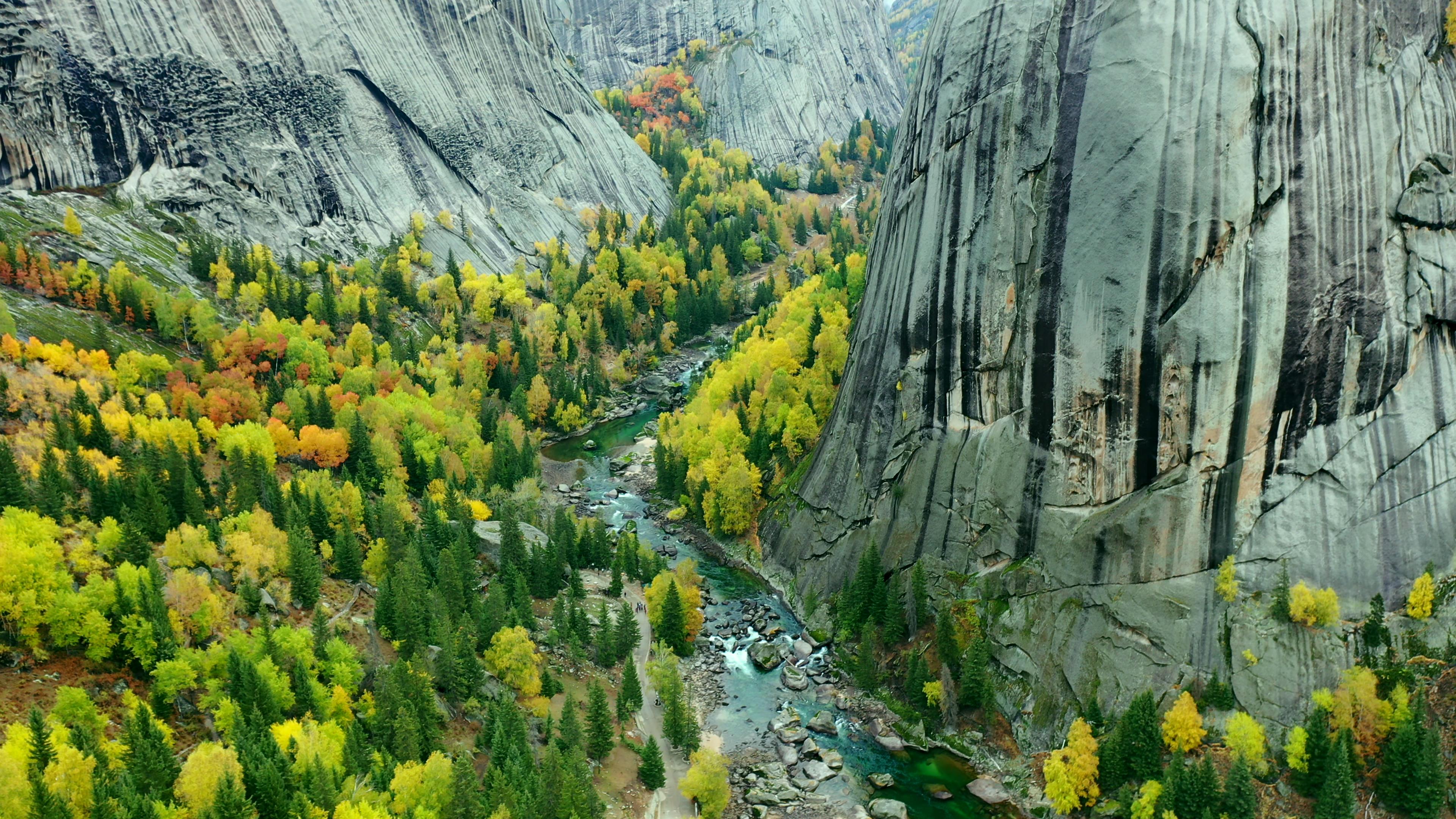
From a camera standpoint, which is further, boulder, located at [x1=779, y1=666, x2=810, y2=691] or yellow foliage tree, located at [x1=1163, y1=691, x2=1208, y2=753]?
boulder, located at [x1=779, y1=666, x2=810, y2=691]

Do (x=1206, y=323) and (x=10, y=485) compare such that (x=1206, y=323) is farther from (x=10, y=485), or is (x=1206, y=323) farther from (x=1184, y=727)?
(x=10, y=485)

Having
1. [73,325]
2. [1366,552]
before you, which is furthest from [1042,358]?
[73,325]

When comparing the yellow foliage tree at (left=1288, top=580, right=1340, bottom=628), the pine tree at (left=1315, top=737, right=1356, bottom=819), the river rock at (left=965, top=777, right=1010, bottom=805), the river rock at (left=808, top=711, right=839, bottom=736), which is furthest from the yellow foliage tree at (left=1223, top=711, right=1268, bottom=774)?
the river rock at (left=808, top=711, right=839, bottom=736)

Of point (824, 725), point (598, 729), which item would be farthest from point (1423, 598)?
point (598, 729)

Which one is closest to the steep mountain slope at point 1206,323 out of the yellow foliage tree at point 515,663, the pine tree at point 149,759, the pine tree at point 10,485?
the yellow foliage tree at point 515,663

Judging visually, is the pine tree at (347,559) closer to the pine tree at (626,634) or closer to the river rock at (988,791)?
the pine tree at (626,634)

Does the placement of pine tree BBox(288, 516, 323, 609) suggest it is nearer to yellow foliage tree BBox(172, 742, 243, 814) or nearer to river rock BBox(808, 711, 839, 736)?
yellow foliage tree BBox(172, 742, 243, 814)
